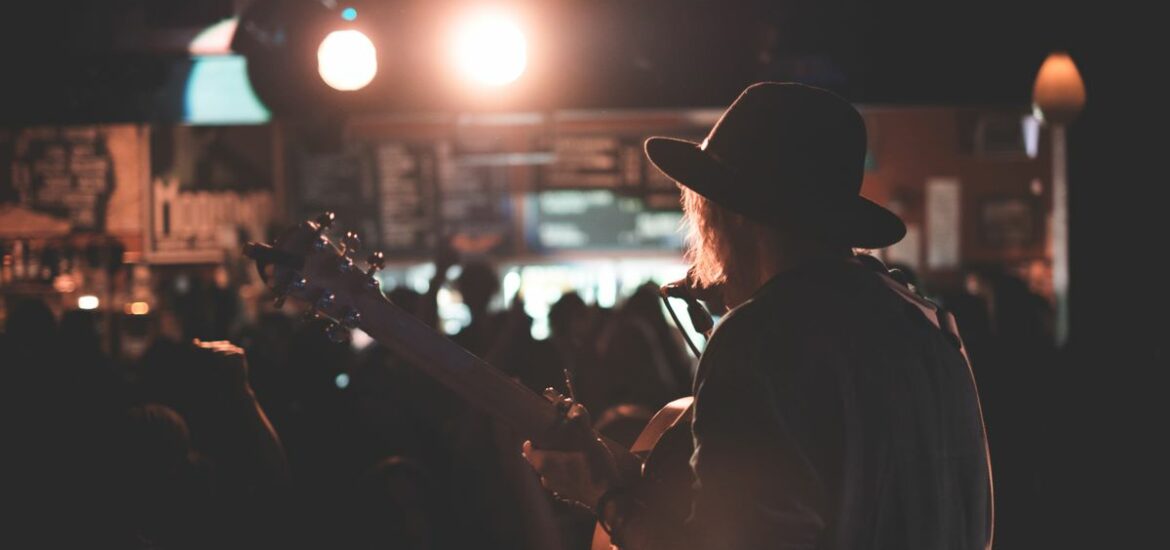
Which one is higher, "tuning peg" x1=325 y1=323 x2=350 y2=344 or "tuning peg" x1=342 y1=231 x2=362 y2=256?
"tuning peg" x1=342 y1=231 x2=362 y2=256

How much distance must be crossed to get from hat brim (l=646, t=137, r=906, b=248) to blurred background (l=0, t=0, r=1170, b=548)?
1793 millimetres

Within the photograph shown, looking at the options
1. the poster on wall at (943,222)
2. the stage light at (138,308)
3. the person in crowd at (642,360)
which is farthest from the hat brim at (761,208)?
the poster on wall at (943,222)

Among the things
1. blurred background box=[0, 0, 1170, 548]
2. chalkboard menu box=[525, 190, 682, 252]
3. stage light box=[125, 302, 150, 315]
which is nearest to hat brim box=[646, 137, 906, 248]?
blurred background box=[0, 0, 1170, 548]

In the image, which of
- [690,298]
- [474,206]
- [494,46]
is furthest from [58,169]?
[690,298]

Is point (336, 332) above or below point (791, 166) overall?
below

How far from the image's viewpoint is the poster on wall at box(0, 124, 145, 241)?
25.2 ft

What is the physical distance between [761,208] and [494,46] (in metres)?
4.27

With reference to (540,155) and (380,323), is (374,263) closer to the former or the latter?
(380,323)

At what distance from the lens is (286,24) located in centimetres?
576

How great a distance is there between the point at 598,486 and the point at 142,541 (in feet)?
6.20

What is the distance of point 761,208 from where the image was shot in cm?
175

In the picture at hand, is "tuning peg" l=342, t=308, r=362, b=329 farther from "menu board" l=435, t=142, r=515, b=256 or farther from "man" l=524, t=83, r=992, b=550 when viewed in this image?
"menu board" l=435, t=142, r=515, b=256

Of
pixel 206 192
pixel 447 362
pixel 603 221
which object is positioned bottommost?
pixel 447 362

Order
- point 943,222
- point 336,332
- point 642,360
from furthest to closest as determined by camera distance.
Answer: point 943,222 < point 642,360 < point 336,332
